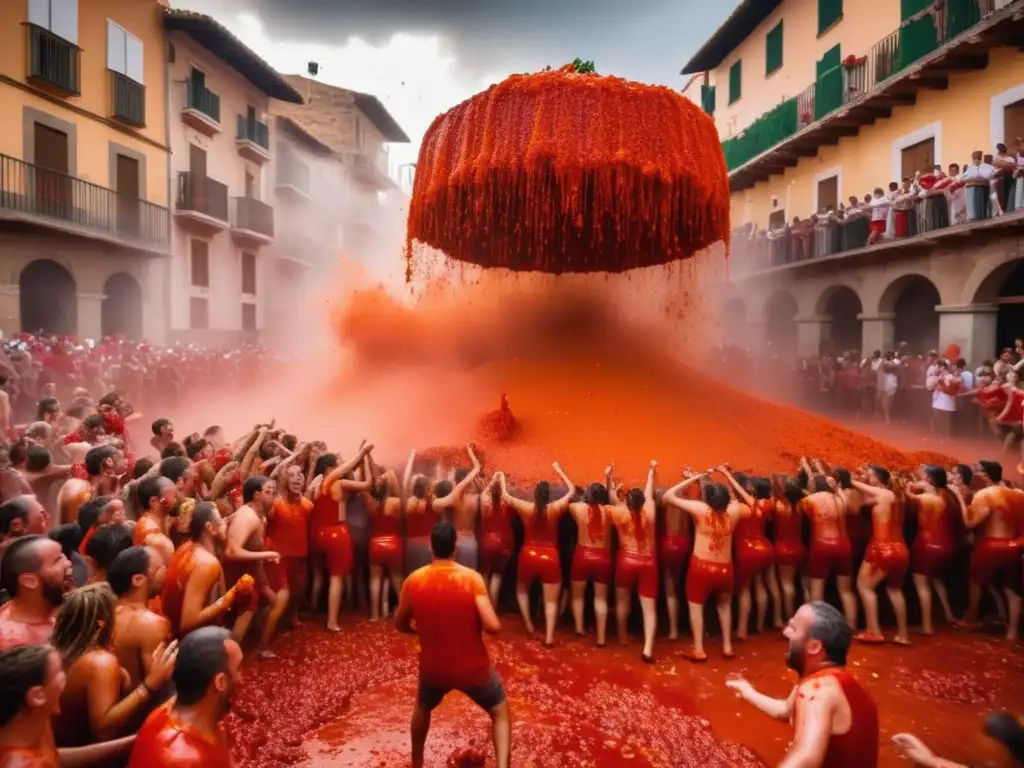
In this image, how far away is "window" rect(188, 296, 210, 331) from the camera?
2123 cm

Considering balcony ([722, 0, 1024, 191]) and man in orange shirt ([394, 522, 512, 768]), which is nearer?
man in orange shirt ([394, 522, 512, 768])

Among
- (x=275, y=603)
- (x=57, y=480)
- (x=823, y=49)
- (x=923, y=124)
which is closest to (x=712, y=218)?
(x=275, y=603)

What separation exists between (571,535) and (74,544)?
154 inches

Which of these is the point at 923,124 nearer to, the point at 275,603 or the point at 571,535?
the point at 571,535

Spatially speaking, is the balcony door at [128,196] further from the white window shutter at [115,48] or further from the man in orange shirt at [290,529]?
the man in orange shirt at [290,529]

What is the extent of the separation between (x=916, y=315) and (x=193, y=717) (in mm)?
19193

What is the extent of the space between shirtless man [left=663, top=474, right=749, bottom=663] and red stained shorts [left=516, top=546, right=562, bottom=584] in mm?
1106

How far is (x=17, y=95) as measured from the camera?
1473 cm

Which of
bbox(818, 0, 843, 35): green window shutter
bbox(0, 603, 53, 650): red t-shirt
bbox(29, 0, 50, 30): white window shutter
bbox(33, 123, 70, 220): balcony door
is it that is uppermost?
bbox(818, 0, 843, 35): green window shutter

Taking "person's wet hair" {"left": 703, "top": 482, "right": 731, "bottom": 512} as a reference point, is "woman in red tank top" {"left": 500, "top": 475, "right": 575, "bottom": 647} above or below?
below

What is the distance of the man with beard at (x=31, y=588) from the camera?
2.81m

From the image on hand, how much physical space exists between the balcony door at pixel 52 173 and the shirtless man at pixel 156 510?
14.2 metres

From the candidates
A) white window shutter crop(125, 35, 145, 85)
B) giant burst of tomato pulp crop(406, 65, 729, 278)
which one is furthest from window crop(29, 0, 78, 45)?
giant burst of tomato pulp crop(406, 65, 729, 278)

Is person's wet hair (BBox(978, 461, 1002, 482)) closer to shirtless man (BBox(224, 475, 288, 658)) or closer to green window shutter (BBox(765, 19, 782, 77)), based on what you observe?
shirtless man (BBox(224, 475, 288, 658))
